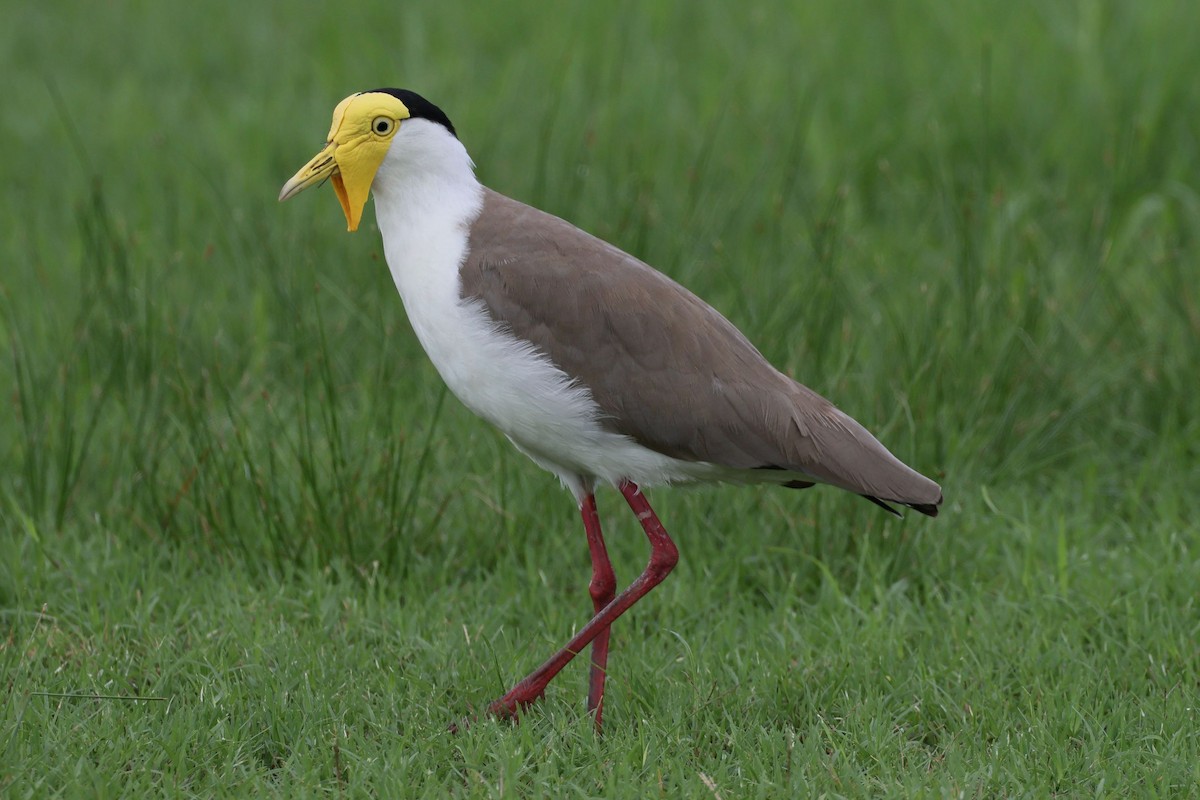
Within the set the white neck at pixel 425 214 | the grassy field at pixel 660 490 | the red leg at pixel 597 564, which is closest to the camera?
the grassy field at pixel 660 490

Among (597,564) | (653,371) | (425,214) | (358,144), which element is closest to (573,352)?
(653,371)

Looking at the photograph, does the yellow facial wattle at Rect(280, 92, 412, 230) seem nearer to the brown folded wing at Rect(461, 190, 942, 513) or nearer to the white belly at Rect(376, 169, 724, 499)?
the white belly at Rect(376, 169, 724, 499)

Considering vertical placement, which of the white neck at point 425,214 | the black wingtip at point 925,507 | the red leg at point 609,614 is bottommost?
the red leg at point 609,614

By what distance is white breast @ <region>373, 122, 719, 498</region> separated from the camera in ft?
14.2

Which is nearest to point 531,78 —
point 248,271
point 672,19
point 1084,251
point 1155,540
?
point 672,19

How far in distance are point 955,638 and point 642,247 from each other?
7.41 feet

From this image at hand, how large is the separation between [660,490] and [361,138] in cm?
186

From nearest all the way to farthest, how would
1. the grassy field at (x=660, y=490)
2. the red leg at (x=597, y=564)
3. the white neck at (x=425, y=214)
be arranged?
1. the grassy field at (x=660, y=490)
2. the white neck at (x=425, y=214)
3. the red leg at (x=597, y=564)

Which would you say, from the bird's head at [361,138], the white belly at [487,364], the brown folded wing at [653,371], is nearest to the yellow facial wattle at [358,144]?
the bird's head at [361,138]

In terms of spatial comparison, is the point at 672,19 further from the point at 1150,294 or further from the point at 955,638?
the point at 955,638

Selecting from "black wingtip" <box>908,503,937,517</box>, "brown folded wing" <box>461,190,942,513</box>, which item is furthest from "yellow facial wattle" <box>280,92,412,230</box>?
"black wingtip" <box>908,503,937,517</box>

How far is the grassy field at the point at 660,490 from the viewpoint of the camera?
430 centimetres

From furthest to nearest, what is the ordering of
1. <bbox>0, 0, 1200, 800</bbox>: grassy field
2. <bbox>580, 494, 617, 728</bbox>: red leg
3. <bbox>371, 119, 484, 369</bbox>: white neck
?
<bbox>580, 494, 617, 728</bbox>: red leg, <bbox>371, 119, 484, 369</bbox>: white neck, <bbox>0, 0, 1200, 800</bbox>: grassy field

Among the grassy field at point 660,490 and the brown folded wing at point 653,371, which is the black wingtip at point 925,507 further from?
the grassy field at point 660,490
